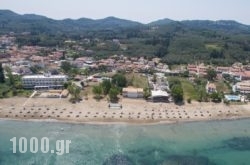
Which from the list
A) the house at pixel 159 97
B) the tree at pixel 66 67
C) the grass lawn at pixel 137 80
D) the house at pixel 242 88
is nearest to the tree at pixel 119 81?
the grass lawn at pixel 137 80

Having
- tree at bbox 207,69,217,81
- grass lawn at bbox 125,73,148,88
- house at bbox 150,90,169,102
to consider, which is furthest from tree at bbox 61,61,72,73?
tree at bbox 207,69,217,81

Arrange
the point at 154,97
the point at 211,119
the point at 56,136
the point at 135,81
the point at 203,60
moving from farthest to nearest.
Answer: the point at 203,60, the point at 135,81, the point at 154,97, the point at 211,119, the point at 56,136

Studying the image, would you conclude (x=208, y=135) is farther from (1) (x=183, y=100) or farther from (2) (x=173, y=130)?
(1) (x=183, y=100)

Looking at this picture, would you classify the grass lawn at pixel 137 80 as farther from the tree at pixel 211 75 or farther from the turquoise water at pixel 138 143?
the turquoise water at pixel 138 143

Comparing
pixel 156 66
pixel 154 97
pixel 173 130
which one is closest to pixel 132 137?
pixel 173 130

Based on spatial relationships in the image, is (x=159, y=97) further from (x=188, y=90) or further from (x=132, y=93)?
(x=188, y=90)

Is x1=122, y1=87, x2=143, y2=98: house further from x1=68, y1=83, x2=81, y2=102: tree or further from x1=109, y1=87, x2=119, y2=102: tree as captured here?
x1=68, y1=83, x2=81, y2=102: tree

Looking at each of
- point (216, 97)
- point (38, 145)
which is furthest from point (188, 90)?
point (38, 145)
